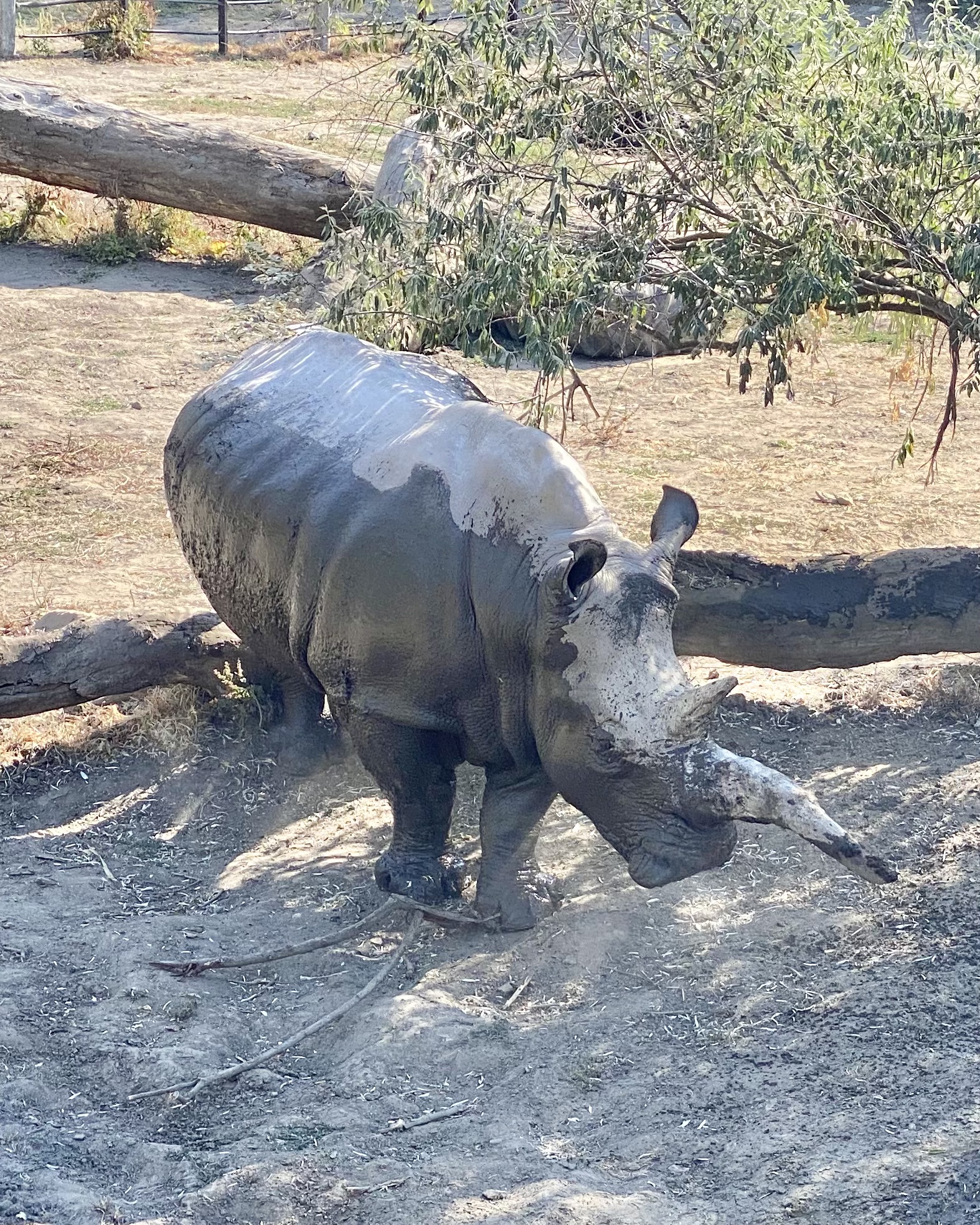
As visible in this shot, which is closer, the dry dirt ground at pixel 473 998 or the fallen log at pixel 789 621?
the dry dirt ground at pixel 473 998

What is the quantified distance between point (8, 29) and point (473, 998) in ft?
67.7

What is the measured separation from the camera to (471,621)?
5234mm

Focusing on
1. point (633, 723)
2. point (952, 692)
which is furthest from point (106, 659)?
point (952, 692)

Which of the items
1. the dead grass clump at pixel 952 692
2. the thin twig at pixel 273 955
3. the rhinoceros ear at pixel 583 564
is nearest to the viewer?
Result: the rhinoceros ear at pixel 583 564

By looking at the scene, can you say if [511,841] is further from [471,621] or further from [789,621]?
[789,621]

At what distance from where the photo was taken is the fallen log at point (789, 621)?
21.3 ft

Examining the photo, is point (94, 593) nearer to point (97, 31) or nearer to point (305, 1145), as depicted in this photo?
point (305, 1145)

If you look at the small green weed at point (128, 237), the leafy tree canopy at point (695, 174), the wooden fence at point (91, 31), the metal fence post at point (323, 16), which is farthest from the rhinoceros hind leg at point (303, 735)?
the wooden fence at point (91, 31)

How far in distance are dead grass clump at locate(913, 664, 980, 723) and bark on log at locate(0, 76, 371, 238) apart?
833 cm

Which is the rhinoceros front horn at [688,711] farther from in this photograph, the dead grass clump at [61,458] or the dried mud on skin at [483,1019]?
the dead grass clump at [61,458]

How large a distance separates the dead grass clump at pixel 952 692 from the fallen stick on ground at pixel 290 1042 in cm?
280

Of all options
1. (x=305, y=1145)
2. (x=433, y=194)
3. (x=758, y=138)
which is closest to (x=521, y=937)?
(x=305, y=1145)

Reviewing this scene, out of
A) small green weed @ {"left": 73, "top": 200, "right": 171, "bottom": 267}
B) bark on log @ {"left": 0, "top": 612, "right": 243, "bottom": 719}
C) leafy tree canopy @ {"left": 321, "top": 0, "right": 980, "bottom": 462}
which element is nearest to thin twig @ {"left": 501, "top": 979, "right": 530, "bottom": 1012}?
bark on log @ {"left": 0, "top": 612, "right": 243, "bottom": 719}

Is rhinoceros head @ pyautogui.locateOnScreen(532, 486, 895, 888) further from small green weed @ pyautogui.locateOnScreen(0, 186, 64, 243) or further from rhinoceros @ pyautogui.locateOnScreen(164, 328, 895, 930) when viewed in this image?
small green weed @ pyautogui.locateOnScreen(0, 186, 64, 243)
